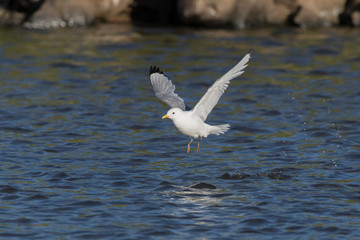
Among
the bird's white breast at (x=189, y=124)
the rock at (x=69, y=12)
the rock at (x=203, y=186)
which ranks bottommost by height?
the rock at (x=203, y=186)

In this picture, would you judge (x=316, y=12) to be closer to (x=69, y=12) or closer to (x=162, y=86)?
(x=69, y=12)

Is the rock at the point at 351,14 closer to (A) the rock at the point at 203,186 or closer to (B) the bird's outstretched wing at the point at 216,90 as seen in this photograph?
(B) the bird's outstretched wing at the point at 216,90

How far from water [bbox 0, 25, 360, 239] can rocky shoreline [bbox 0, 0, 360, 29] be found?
59 centimetres

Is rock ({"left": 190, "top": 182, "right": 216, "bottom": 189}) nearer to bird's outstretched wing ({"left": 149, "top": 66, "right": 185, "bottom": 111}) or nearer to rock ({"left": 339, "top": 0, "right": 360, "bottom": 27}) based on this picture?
bird's outstretched wing ({"left": 149, "top": 66, "right": 185, "bottom": 111})

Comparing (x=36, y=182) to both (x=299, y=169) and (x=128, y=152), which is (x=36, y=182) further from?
(x=299, y=169)

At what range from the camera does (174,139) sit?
542 inches

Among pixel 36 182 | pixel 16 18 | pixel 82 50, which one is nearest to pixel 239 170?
pixel 36 182

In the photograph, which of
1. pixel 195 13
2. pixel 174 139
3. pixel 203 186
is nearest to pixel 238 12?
pixel 195 13

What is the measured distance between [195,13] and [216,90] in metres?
13.3

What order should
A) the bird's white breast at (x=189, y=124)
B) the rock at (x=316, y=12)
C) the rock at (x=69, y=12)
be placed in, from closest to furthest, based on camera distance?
1. the bird's white breast at (x=189, y=124)
2. the rock at (x=316, y=12)
3. the rock at (x=69, y=12)

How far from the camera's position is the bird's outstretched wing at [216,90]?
1012cm

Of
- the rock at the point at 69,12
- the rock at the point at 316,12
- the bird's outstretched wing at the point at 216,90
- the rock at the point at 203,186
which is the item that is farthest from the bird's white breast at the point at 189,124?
the rock at the point at 69,12

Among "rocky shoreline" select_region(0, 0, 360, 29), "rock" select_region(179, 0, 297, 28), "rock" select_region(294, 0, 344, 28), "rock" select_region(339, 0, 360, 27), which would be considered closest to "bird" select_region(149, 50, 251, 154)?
"rock" select_region(179, 0, 297, 28)

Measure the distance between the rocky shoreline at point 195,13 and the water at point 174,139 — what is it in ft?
1.95
